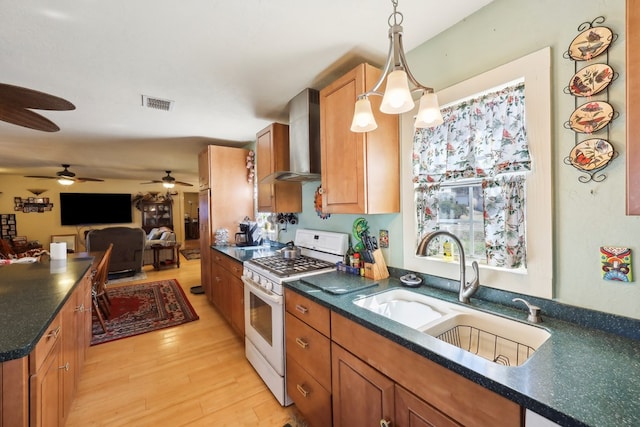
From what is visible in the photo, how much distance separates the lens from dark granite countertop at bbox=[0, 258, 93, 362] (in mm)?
961

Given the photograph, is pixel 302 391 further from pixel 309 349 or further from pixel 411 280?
pixel 411 280

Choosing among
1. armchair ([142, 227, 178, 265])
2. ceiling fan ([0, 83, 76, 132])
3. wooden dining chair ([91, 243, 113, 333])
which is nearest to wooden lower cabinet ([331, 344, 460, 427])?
ceiling fan ([0, 83, 76, 132])

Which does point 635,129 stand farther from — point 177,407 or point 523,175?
point 177,407

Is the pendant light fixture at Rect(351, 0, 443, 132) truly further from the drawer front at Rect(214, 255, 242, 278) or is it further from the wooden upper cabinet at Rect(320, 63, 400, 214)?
the drawer front at Rect(214, 255, 242, 278)

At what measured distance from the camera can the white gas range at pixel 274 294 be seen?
178 cm

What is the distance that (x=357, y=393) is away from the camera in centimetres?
119

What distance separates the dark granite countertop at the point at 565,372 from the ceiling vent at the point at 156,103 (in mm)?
2474

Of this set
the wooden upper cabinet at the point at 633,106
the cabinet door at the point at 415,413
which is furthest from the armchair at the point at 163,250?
the wooden upper cabinet at the point at 633,106

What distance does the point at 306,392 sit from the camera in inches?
60.6

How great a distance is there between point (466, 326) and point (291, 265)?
1.25m

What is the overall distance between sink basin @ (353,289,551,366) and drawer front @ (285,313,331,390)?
0.32m

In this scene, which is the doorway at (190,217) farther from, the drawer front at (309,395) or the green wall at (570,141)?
the green wall at (570,141)

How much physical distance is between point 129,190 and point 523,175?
31.6 ft

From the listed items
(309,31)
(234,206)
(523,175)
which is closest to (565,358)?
(523,175)
